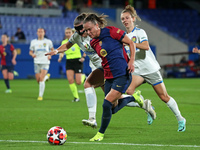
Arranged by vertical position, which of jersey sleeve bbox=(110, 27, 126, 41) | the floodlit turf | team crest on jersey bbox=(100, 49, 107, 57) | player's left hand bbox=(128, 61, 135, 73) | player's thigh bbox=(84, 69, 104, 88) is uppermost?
jersey sleeve bbox=(110, 27, 126, 41)

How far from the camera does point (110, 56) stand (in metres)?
7.23

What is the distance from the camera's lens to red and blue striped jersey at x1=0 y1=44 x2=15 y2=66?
19.9 meters

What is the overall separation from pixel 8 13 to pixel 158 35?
42.2ft

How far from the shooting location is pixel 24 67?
31.5 meters

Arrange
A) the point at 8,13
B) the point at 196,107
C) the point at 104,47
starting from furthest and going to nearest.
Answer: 1. the point at 8,13
2. the point at 196,107
3. the point at 104,47

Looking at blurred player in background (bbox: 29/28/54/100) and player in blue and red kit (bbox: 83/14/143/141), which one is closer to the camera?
Result: player in blue and red kit (bbox: 83/14/143/141)

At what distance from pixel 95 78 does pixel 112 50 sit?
156 cm

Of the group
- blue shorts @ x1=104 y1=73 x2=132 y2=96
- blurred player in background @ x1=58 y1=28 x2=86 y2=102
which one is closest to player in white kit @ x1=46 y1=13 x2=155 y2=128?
blue shorts @ x1=104 y1=73 x2=132 y2=96

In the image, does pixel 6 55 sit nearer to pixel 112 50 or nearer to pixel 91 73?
pixel 91 73

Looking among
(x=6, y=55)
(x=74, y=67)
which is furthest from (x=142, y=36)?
(x=6, y=55)

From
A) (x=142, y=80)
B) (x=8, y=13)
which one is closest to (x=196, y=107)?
(x=142, y=80)

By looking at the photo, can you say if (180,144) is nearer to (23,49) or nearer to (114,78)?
(114,78)

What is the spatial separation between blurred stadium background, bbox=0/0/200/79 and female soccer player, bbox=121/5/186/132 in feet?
75.6

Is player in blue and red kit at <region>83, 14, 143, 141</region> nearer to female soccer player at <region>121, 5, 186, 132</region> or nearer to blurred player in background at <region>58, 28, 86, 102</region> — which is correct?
A: female soccer player at <region>121, 5, 186, 132</region>
